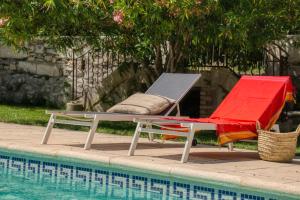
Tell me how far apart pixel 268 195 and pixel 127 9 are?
489 cm

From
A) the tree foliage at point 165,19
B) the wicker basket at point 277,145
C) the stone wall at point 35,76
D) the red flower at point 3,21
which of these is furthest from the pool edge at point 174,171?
the stone wall at point 35,76

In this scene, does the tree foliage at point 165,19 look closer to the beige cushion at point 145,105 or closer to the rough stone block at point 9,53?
the beige cushion at point 145,105

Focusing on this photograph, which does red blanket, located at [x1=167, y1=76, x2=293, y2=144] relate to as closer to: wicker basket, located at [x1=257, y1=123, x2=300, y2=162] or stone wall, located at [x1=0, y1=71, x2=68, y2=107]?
wicker basket, located at [x1=257, y1=123, x2=300, y2=162]

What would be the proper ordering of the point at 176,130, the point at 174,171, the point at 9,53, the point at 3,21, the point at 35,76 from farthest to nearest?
the point at 9,53, the point at 35,76, the point at 3,21, the point at 176,130, the point at 174,171

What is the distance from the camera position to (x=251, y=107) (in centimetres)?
832

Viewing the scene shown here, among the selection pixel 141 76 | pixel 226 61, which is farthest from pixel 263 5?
pixel 141 76

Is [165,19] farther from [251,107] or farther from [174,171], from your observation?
[174,171]

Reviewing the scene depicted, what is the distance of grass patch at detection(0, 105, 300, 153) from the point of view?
1026cm

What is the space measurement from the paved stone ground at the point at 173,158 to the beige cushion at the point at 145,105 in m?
0.46

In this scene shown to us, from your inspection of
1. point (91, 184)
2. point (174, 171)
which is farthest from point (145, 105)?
point (174, 171)

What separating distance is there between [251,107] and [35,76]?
378 inches

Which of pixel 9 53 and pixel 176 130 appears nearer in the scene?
pixel 176 130

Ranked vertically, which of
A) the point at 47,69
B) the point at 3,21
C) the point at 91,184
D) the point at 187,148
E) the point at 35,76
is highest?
the point at 3,21

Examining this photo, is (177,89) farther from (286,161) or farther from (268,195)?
(268,195)
